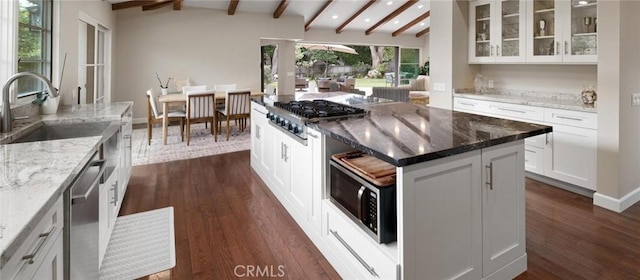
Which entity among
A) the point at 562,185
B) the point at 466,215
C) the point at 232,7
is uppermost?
the point at 232,7

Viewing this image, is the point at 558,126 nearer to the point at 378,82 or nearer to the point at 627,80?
the point at 627,80

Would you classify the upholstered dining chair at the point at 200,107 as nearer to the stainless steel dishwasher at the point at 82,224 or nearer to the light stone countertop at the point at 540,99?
the light stone countertop at the point at 540,99

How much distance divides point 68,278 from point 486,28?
4703 mm

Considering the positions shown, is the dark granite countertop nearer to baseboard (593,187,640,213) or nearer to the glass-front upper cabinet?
baseboard (593,187,640,213)

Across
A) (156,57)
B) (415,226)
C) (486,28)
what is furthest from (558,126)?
(156,57)

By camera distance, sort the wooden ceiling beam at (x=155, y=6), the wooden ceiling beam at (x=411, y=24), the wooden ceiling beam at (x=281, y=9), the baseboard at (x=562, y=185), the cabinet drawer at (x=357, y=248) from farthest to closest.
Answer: the wooden ceiling beam at (x=411, y=24) → the wooden ceiling beam at (x=281, y=9) → the wooden ceiling beam at (x=155, y=6) → the baseboard at (x=562, y=185) → the cabinet drawer at (x=357, y=248)

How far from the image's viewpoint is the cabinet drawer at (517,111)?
3.57 m

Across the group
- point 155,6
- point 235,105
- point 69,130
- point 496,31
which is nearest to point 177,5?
point 155,6

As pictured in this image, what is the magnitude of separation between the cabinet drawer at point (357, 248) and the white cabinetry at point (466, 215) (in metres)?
0.12

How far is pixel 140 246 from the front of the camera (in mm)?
2445

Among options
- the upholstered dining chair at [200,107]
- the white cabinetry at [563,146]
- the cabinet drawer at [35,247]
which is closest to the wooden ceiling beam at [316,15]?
the upholstered dining chair at [200,107]

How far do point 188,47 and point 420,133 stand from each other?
767cm

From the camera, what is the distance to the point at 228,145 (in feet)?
18.9

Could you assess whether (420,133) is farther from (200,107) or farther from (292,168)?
(200,107)
